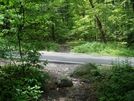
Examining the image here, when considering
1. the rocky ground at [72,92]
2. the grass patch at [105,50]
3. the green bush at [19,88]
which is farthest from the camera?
the grass patch at [105,50]

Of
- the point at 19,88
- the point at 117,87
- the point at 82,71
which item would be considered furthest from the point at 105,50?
the point at 19,88

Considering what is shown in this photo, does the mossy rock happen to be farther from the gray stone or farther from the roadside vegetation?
the gray stone

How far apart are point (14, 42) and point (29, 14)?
1.06m

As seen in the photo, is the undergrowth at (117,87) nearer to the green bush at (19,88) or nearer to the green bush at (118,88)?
the green bush at (118,88)

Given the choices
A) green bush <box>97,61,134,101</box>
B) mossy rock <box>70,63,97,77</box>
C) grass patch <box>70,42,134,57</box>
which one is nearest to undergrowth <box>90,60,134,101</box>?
green bush <box>97,61,134,101</box>

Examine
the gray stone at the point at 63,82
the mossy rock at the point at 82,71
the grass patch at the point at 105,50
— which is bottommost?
the gray stone at the point at 63,82

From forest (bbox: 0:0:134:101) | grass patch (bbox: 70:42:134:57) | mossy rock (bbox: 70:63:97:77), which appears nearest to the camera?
forest (bbox: 0:0:134:101)

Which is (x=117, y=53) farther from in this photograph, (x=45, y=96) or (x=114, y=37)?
(x=45, y=96)

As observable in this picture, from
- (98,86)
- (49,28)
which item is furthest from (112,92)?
(49,28)

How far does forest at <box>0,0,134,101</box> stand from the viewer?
4.98 metres

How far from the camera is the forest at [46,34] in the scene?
4980 mm

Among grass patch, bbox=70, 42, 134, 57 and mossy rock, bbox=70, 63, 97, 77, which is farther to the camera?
grass patch, bbox=70, 42, 134, 57

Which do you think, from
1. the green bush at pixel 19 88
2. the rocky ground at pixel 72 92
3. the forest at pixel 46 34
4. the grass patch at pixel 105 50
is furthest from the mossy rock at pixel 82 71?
the grass patch at pixel 105 50

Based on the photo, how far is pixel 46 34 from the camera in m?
15.2
